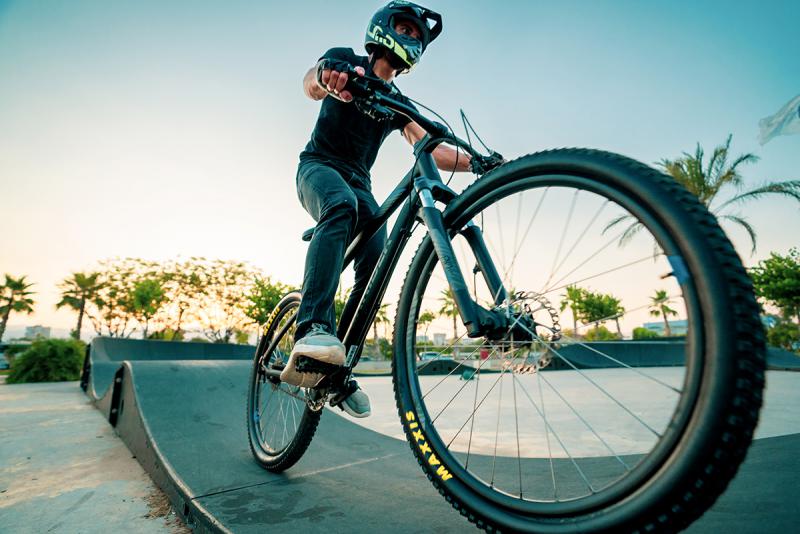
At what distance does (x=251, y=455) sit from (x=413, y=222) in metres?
2.10

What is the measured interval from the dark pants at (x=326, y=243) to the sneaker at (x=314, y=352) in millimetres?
105

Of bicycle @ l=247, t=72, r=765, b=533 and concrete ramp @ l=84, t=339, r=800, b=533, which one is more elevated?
bicycle @ l=247, t=72, r=765, b=533

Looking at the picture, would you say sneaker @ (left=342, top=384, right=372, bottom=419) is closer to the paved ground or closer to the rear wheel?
the rear wheel

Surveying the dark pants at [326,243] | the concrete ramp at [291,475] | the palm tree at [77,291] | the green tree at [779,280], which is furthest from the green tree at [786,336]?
the palm tree at [77,291]

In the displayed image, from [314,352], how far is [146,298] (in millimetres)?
41308

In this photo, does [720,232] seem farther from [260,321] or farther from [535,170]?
[260,321]

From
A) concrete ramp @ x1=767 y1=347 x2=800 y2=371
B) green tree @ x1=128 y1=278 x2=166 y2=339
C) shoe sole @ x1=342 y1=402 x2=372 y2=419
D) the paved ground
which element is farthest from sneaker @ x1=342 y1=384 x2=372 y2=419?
green tree @ x1=128 y1=278 x2=166 y2=339

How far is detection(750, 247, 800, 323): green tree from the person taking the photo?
21.3m

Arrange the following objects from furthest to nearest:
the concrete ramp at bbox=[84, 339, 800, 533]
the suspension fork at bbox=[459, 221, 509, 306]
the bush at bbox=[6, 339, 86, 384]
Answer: the bush at bbox=[6, 339, 86, 384] → the concrete ramp at bbox=[84, 339, 800, 533] → the suspension fork at bbox=[459, 221, 509, 306]

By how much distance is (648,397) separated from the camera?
6.39m

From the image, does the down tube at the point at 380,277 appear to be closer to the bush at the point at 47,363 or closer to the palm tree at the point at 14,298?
the bush at the point at 47,363

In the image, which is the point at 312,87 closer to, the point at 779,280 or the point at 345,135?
the point at 345,135

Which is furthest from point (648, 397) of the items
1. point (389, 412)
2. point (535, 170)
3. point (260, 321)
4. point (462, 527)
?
point (260, 321)

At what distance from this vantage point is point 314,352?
5.79 feet
